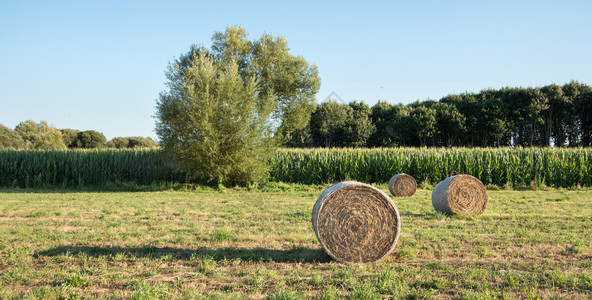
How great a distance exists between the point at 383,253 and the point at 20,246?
641cm

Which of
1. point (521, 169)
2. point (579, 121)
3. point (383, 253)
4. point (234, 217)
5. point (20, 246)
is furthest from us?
point (579, 121)

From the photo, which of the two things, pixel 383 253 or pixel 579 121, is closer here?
pixel 383 253

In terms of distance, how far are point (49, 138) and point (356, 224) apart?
69.2 m

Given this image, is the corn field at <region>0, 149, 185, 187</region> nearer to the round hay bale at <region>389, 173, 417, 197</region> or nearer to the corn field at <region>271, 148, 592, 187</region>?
the corn field at <region>271, 148, 592, 187</region>

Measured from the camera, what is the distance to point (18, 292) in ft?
15.5

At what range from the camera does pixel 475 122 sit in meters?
50.5

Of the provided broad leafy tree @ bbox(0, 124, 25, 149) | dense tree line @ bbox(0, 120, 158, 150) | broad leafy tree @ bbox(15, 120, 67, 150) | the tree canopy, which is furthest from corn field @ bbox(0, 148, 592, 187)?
broad leafy tree @ bbox(15, 120, 67, 150)

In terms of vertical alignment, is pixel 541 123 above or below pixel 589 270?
above

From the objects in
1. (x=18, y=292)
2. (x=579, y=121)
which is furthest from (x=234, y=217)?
(x=579, y=121)

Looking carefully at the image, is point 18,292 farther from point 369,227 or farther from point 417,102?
point 417,102

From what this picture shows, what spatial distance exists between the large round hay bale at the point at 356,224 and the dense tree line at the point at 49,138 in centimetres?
3917

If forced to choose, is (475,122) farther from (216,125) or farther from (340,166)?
(216,125)

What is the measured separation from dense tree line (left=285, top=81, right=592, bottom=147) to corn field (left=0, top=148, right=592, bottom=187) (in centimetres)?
2525

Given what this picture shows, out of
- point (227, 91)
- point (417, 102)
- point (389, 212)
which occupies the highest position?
point (417, 102)
